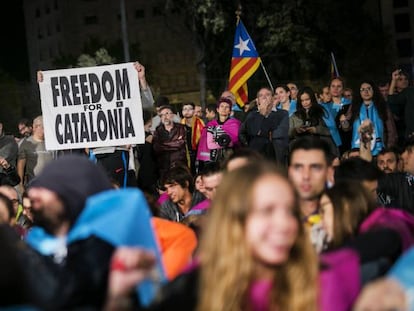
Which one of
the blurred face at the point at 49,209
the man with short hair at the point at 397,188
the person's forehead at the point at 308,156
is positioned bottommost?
the man with short hair at the point at 397,188

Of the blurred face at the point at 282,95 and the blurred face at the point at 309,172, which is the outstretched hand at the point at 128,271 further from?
the blurred face at the point at 282,95

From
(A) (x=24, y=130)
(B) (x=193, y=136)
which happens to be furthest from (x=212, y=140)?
(A) (x=24, y=130)

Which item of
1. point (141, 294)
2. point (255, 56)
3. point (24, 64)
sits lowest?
point (141, 294)

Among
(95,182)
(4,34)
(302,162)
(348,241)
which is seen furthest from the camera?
(4,34)

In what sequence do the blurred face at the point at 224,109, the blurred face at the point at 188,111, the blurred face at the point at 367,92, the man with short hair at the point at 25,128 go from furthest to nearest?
the man with short hair at the point at 25,128 < the blurred face at the point at 188,111 < the blurred face at the point at 224,109 < the blurred face at the point at 367,92

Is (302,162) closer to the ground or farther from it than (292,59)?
closer to the ground

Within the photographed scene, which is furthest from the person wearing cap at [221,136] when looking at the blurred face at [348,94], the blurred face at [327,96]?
the blurred face at [348,94]

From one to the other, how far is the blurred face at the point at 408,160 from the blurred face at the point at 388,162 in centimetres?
31

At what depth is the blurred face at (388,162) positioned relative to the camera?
34.7ft

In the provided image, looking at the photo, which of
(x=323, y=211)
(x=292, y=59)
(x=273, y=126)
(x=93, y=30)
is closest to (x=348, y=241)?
(x=323, y=211)

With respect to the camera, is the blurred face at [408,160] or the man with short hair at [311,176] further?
the blurred face at [408,160]

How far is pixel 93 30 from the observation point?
92.6m

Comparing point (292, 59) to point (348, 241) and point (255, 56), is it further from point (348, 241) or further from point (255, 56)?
point (348, 241)

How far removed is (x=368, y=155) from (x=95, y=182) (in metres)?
6.68
